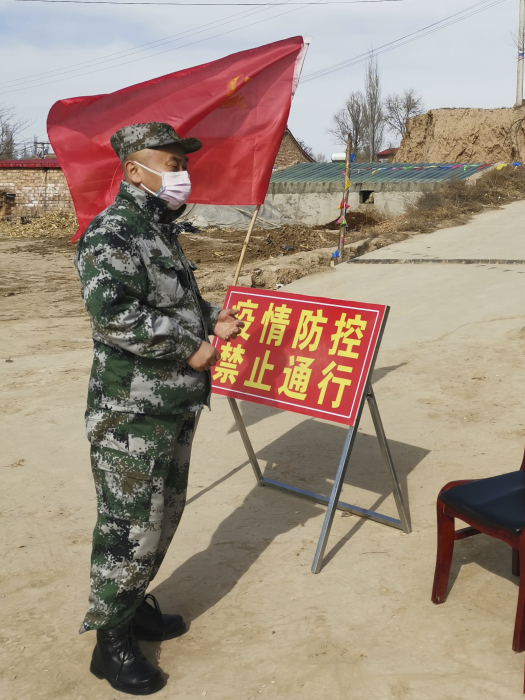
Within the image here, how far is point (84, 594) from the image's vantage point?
3.29m

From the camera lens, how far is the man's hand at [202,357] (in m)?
2.52

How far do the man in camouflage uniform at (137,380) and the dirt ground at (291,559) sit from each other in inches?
14.4

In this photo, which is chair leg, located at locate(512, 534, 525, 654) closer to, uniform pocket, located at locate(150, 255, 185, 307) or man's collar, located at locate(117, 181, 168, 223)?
Result: uniform pocket, located at locate(150, 255, 185, 307)

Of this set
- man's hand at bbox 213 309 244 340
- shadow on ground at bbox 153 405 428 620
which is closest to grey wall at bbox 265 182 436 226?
shadow on ground at bbox 153 405 428 620

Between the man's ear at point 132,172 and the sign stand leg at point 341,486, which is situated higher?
the man's ear at point 132,172

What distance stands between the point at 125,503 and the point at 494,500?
1.45 meters

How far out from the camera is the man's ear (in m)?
2.56

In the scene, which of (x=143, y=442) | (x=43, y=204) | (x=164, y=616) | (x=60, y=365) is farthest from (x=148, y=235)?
(x=43, y=204)

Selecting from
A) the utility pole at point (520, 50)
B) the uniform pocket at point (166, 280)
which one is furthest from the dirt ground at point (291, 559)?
the utility pole at point (520, 50)

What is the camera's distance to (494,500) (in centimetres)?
290

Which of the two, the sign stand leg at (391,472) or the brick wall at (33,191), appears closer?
the sign stand leg at (391,472)

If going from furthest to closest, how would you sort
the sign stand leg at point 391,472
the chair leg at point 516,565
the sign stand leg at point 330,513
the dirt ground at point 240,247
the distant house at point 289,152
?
the distant house at point 289,152
the dirt ground at point 240,247
the sign stand leg at point 391,472
the sign stand leg at point 330,513
the chair leg at point 516,565

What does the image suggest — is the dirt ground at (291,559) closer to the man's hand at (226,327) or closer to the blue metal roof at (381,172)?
the man's hand at (226,327)

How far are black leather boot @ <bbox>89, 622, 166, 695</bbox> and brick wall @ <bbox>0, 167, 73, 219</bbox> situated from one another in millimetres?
25822
